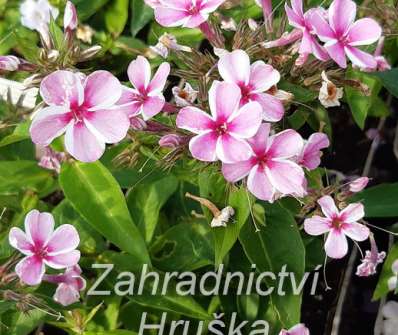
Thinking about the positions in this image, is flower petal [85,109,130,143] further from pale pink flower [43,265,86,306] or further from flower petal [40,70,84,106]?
pale pink flower [43,265,86,306]

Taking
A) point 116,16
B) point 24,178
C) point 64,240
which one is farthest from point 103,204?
point 116,16

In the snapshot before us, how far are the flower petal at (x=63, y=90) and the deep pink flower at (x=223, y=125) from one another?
0.11 m

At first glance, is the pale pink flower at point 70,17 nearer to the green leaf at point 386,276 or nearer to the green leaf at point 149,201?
the green leaf at point 149,201

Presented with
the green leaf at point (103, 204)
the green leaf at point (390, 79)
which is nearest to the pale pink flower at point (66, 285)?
the green leaf at point (103, 204)

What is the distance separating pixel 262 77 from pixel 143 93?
0.48ft

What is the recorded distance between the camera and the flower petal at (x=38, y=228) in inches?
36.4

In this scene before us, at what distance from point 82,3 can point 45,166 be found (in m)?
0.45

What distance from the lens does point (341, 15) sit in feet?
2.81

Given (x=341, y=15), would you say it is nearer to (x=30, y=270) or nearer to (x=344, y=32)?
(x=344, y=32)

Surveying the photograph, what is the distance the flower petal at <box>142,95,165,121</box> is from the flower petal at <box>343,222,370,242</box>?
0.29 m

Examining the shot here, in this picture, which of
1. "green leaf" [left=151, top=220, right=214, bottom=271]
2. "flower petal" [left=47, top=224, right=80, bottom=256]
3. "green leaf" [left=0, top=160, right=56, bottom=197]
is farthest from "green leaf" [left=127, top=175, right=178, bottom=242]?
"flower petal" [left=47, top=224, right=80, bottom=256]

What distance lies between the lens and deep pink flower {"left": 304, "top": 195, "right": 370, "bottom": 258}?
36.1 inches

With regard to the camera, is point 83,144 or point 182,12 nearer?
point 83,144

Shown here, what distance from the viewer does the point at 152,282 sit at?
1146 millimetres
